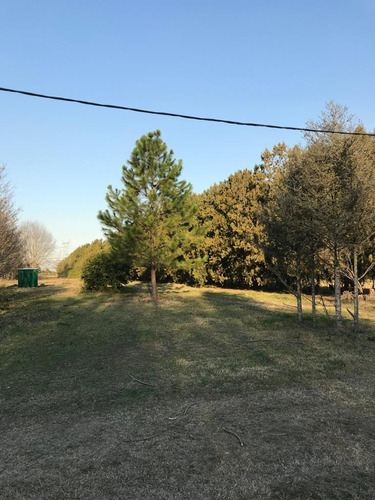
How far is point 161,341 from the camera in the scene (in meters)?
9.10

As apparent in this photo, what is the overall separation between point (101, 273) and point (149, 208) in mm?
5722

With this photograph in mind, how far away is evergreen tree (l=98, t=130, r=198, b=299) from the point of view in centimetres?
1734

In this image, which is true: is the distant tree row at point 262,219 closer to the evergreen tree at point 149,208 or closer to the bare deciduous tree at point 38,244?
the evergreen tree at point 149,208

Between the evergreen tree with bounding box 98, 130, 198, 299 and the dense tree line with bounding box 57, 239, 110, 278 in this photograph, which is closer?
the evergreen tree with bounding box 98, 130, 198, 299

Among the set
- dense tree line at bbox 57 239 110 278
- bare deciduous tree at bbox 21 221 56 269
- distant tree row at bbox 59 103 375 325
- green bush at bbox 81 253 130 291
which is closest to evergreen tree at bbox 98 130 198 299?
distant tree row at bbox 59 103 375 325

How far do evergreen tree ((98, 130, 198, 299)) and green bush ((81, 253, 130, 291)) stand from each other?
9.82 feet

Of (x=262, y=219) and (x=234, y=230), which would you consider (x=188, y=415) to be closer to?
(x=262, y=219)

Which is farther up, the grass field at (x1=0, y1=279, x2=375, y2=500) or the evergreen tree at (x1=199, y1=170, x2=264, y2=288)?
the evergreen tree at (x1=199, y1=170, x2=264, y2=288)

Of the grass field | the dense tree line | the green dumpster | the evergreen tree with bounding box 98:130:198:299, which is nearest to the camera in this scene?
the grass field

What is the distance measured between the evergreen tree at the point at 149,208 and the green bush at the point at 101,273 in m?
2.99

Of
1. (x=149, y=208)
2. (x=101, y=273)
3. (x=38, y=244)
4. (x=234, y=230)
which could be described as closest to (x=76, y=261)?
(x=38, y=244)

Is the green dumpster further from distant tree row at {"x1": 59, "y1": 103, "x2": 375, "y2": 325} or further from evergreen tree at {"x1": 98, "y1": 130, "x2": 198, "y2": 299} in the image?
evergreen tree at {"x1": 98, "y1": 130, "x2": 198, "y2": 299}

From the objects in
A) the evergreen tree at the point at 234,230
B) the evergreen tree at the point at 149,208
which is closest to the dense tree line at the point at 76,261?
the evergreen tree at the point at 234,230

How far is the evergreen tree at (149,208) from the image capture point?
17.3 meters
